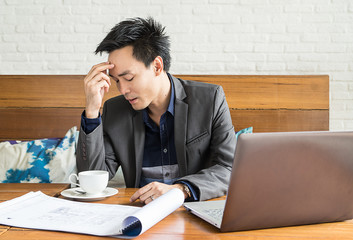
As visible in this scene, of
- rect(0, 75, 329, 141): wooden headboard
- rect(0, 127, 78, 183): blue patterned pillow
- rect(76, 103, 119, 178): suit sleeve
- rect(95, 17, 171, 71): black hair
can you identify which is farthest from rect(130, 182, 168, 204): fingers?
rect(0, 75, 329, 141): wooden headboard

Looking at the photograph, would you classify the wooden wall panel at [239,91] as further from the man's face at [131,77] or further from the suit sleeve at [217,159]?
the man's face at [131,77]

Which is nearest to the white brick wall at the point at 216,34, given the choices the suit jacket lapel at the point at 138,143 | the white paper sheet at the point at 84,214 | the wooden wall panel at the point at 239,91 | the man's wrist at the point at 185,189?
the wooden wall panel at the point at 239,91

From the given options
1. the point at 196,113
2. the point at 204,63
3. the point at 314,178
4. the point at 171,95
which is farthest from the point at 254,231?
the point at 204,63

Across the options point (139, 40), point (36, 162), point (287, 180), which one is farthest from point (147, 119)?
point (287, 180)

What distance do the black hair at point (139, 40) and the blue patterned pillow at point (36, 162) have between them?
0.66 m

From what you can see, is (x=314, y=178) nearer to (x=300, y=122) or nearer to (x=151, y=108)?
(x=151, y=108)

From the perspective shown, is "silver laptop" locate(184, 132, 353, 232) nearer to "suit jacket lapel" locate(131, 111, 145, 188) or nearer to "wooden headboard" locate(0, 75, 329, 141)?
"suit jacket lapel" locate(131, 111, 145, 188)

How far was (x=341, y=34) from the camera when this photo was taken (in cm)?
230

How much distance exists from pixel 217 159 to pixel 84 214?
26.9 inches

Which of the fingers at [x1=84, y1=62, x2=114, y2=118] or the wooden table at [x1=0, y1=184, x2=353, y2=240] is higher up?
the fingers at [x1=84, y1=62, x2=114, y2=118]

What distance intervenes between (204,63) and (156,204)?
165cm

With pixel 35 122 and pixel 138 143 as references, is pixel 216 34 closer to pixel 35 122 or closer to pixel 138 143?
pixel 138 143

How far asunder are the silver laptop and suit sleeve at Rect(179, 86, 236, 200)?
335 millimetres

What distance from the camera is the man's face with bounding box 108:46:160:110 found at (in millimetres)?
1475
